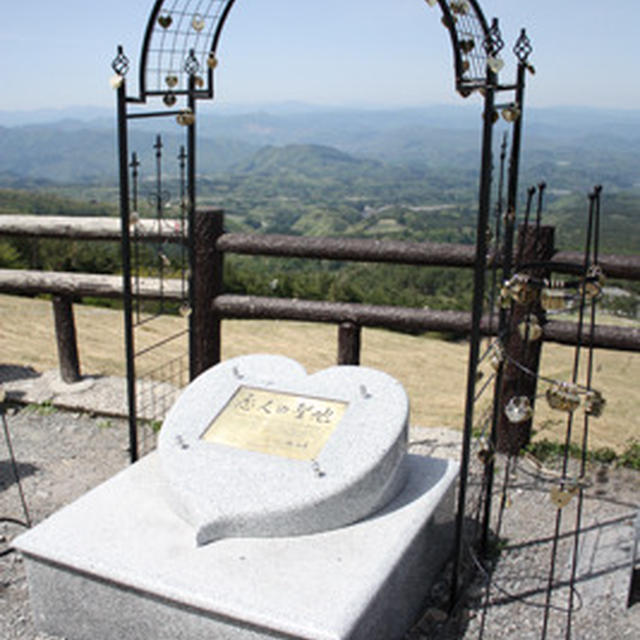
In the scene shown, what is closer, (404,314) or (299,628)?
(299,628)

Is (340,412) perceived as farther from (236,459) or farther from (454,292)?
(454,292)

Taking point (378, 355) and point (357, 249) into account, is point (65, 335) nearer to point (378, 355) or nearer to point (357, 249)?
point (357, 249)

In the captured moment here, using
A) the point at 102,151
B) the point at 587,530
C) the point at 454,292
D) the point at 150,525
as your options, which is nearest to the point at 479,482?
the point at 587,530

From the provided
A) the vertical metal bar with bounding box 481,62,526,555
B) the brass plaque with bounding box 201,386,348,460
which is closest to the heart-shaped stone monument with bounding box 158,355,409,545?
the brass plaque with bounding box 201,386,348,460

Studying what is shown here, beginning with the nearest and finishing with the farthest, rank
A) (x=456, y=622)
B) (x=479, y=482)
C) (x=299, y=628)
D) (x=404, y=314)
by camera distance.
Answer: (x=299, y=628) < (x=456, y=622) < (x=479, y=482) < (x=404, y=314)

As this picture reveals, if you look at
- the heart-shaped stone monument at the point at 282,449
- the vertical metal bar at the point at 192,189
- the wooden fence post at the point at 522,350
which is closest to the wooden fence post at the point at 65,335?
the vertical metal bar at the point at 192,189

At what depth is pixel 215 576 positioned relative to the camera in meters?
2.57

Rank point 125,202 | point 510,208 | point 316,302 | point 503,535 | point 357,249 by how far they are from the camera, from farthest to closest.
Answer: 1. point 316,302
2. point 357,249
3. point 503,535
4. point 125,202
5. point 510,208

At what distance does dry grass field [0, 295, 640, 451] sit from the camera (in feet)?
16.8

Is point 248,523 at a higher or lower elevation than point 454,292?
higher

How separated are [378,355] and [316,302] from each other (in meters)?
1.76

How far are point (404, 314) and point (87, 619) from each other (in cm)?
258

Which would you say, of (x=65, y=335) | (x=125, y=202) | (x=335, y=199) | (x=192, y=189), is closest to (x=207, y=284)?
(x=192, y=189)

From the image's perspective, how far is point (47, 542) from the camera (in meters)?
2.78
